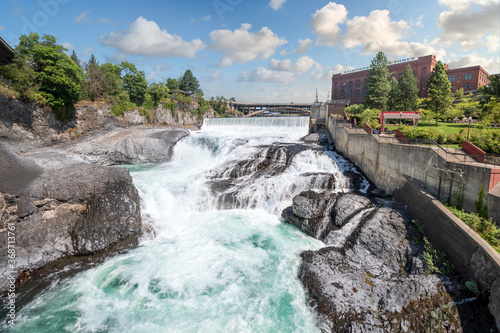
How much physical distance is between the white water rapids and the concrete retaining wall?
5004 mm

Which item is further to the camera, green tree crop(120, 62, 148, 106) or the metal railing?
green tree crop(120, 62, 148, 106)

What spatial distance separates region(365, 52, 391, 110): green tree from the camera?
116ft

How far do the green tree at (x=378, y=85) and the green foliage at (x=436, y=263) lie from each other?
31.2 m

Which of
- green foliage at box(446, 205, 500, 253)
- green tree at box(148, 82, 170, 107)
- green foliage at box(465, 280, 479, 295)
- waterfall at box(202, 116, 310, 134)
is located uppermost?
green tree at box(148, 82, 170, 107)

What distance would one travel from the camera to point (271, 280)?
9477mm

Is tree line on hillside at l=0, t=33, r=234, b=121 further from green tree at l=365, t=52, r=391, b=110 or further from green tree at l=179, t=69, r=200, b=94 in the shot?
green tree at l=179, t=69, r=200, b=94

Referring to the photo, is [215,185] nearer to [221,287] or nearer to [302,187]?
[302,187]

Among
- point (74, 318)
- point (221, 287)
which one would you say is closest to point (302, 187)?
point (221, 287)

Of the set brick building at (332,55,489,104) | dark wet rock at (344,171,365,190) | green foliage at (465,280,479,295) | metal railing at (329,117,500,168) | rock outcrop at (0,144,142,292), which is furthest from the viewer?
brick building at (332,55,489,104)

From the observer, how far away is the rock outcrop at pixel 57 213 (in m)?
10.1

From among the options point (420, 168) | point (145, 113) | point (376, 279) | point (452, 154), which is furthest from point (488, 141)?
point (145, 113)

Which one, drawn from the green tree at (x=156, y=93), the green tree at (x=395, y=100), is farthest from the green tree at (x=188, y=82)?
the green tree at (x=395, y=100)

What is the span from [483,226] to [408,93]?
1116 inches

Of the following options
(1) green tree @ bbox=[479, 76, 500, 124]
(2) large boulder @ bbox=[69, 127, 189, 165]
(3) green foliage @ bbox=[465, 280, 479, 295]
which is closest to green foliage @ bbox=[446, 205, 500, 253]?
(3) green foliage @ bbox=[465, 280, 479, 295]
